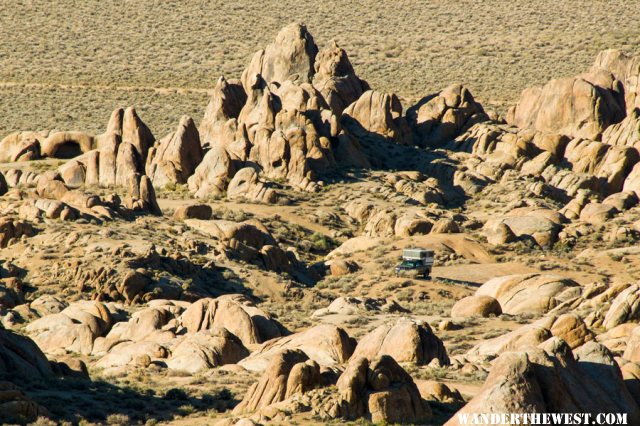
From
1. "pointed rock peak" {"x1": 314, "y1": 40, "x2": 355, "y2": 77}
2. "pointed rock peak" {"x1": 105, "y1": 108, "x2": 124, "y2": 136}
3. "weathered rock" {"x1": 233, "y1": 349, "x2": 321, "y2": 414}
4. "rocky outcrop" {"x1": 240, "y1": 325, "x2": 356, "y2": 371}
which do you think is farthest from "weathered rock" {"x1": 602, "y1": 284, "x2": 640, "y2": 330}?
"pointed rock peak" {"x1": 314, "y1": 40, "x2": 355, "y2": 77}

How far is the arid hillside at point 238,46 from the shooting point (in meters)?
108

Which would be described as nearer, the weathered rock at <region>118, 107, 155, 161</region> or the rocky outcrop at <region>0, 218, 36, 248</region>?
the rocky outcrop at <region>0, 218, 36, 248</region>

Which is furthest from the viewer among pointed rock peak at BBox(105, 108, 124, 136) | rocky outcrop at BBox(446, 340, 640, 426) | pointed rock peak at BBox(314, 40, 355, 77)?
pointed rock peak at BBox(314, 40, 355, 77)

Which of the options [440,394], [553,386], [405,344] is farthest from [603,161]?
[553,386]

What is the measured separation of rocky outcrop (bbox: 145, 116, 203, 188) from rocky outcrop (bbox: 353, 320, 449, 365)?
43007 mm

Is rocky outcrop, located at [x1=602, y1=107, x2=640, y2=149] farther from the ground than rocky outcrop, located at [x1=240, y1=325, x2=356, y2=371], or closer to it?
closer to it

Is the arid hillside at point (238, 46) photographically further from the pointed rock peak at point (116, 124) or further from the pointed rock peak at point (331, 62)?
the pointed rock peak at point (116, 124)

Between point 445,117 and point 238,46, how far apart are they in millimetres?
46325

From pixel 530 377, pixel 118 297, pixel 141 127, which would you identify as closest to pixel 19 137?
pixel 141 127

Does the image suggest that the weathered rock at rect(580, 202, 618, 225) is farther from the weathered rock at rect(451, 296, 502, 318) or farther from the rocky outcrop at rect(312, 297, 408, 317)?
the rocky outcrop at rect(312, 297, 408, 317)

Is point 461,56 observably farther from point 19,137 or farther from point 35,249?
point 35,249

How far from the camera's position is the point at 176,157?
74938 millimetres

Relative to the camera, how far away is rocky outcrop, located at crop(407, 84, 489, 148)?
3366 inches

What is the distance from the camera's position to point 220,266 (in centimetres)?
5572
